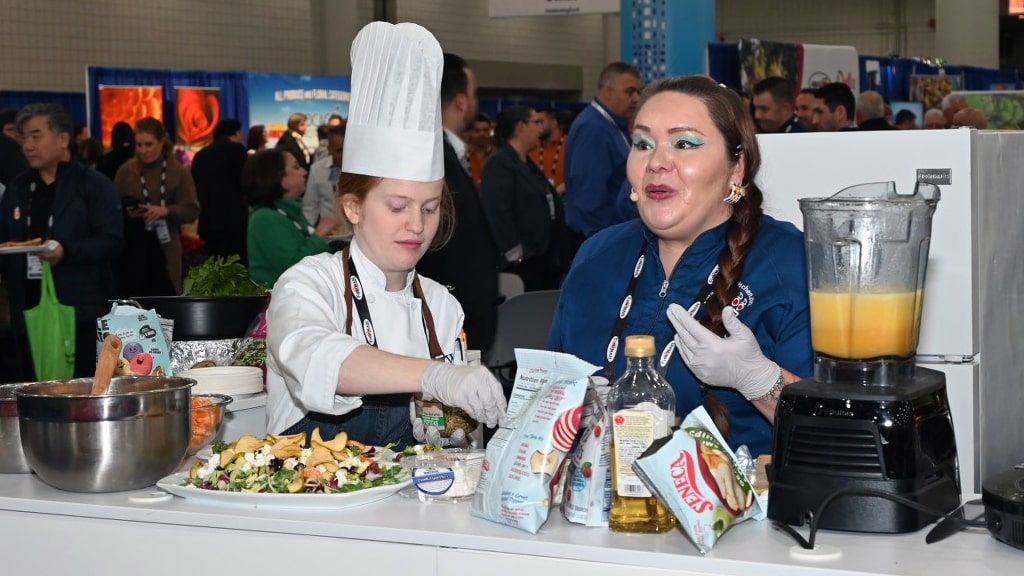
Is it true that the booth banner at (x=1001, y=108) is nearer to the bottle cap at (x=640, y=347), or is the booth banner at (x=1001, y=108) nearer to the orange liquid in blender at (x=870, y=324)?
the orange liquid in blender at (x=870, y=324)

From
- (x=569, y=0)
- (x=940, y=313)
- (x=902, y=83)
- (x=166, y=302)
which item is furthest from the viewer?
(x=902, y=83)

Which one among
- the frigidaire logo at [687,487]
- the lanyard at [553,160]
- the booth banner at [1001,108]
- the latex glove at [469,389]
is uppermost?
the booth banner at [1001,108]

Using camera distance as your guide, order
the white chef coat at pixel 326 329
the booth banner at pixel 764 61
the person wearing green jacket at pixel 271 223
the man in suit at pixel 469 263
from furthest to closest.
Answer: the booth banner at pixel 764 61, the person wearing green jacket at pixel 271 223, the man in suit at pixel 469 263, the white chef coat at pixel 326 329

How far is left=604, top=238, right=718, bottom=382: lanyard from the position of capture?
238 cm

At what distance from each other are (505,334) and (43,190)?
2.35 m

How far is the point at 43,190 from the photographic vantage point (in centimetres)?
582

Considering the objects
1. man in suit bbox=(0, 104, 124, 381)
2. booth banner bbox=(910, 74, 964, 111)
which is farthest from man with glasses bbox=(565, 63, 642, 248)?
booth banner bbox=(910, 74, 964, 111)

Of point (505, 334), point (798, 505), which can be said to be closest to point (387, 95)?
point (798, 505)

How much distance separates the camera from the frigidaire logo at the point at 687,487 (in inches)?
63.6

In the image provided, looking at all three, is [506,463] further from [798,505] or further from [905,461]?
[905,461]

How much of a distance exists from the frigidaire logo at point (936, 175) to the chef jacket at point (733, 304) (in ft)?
3.08

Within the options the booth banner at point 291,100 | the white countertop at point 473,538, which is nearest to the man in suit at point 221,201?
the booth banner at point 291,100

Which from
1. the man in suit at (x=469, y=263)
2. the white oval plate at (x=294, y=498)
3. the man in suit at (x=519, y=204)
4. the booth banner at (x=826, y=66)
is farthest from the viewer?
the booth banner at (x=826, y=66)

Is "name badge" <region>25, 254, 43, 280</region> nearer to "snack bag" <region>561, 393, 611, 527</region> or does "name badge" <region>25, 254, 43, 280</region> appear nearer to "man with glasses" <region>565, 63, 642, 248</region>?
"man with glasses" <region>565, 63, 642, 248</region>
